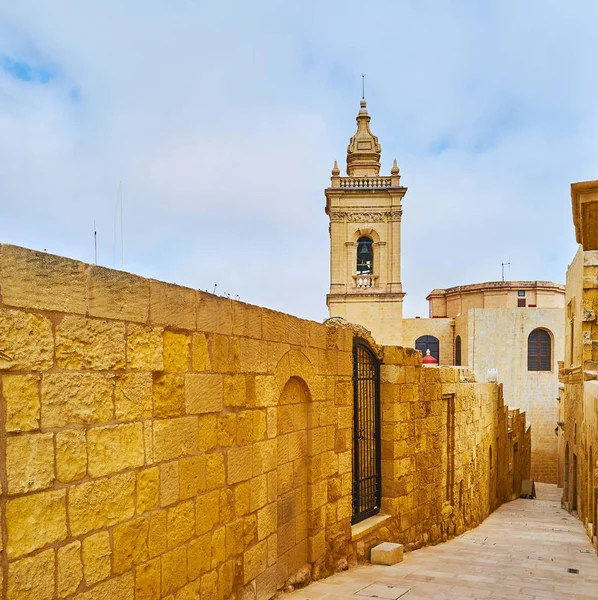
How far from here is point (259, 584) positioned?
4250mm

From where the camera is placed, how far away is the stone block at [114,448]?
8.87 ft

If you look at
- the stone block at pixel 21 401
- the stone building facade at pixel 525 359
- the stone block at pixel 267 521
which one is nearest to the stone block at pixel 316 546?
the stone block at pixel 267 521

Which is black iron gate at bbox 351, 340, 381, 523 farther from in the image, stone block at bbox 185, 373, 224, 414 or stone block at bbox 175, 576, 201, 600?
stone block at bbox 175, 576, 201, 600

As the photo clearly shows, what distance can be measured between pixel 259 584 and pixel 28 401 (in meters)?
2.66

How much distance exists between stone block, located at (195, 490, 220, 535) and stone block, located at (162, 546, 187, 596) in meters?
0.19

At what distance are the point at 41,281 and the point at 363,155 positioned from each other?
3180 cm

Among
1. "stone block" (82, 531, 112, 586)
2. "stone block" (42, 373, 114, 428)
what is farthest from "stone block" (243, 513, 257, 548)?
"stone block" (42, 373, 114, 428)

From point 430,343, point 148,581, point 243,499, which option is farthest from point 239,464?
point 430,343

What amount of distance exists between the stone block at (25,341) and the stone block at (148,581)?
127 cm

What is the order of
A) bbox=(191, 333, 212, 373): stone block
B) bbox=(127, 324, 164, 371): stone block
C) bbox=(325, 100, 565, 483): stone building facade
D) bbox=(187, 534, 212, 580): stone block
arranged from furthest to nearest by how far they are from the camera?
1. bbox=(325, 100, 565, 483): stone building facade
2. bbox=(191, 333, 212, 373): stone block
3. bbox=(187, 534, 212, 580): stone block
4. bbox=(127, 324, 164, 371): stone block

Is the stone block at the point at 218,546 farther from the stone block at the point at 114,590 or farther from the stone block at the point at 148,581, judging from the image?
the stone block at the point at 114,590

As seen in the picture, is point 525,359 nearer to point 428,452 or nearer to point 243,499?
point 428,452

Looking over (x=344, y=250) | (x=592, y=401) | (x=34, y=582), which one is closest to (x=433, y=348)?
(x=344, y=250)

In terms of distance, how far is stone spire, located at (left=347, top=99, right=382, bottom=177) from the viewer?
32781mm
